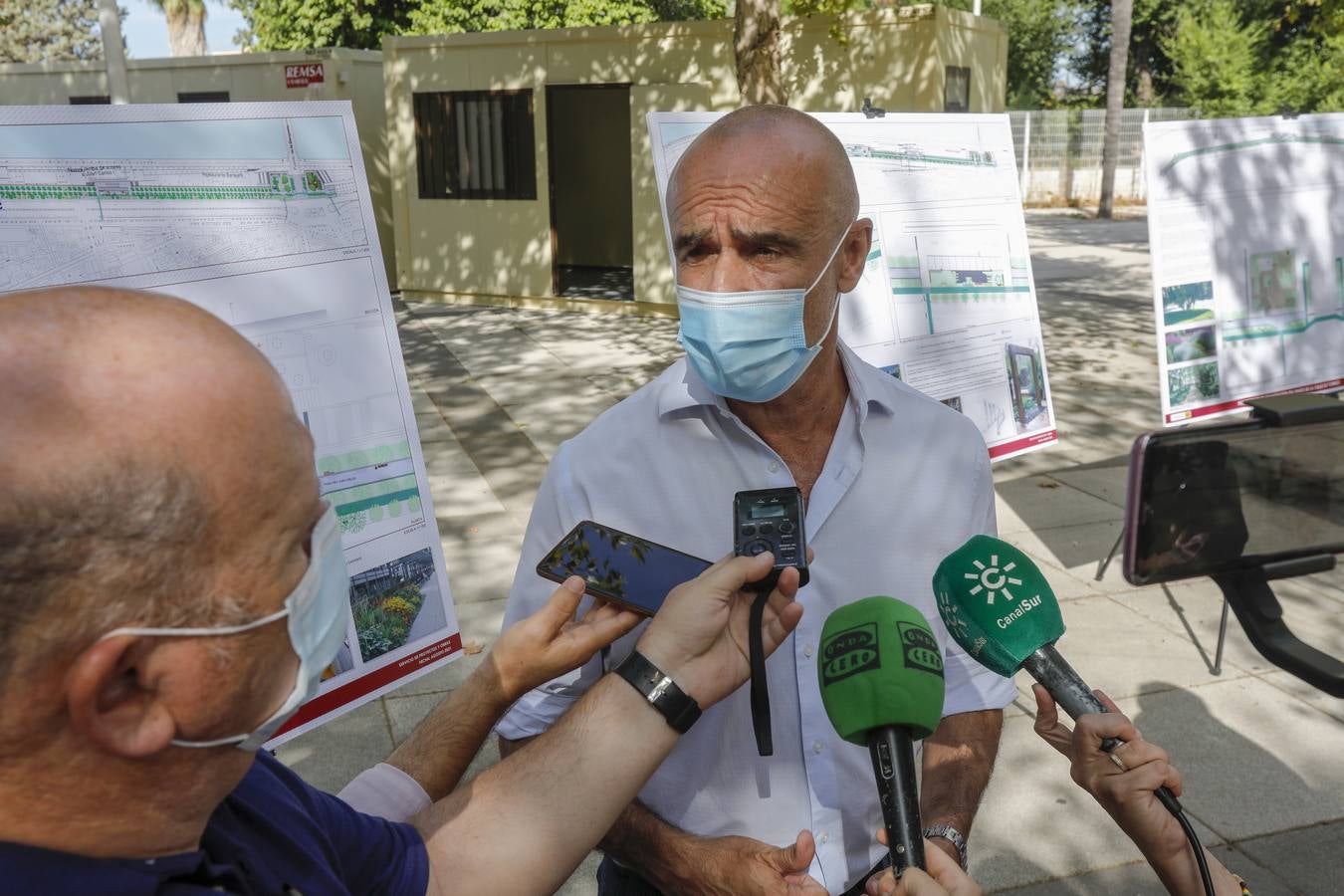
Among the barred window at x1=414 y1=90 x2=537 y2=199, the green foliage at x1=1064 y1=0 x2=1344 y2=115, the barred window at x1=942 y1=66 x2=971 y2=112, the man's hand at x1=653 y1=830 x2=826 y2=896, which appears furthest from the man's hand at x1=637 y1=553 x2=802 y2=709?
the green foliage at x1=1064 y1=0 x2=1344 y2=115

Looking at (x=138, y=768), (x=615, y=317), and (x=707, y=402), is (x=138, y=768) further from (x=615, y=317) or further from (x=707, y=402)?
(x=615, y=317)

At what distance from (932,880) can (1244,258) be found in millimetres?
4686

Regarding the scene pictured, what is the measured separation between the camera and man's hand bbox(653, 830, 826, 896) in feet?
5.70

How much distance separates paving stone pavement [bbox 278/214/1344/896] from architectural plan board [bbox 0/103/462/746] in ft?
4.84

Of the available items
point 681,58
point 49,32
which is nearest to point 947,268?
point 681,58

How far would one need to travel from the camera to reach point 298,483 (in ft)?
3.59

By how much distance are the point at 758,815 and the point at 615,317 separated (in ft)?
39.6

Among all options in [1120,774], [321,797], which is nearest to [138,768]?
[321,797]

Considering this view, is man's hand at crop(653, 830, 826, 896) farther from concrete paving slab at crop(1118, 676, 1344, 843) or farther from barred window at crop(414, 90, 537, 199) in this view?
barred window at crop(414, 90, 537, 199)

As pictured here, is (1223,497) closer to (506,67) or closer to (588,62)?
(588,62)

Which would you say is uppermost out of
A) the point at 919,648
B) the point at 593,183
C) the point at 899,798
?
the point at 593,183

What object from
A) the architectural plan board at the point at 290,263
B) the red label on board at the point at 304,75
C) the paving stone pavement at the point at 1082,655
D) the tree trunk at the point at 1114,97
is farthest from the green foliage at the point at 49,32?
the architectural plan board at the point at 290,263

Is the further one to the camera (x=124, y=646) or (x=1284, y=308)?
(x=1284, y=308)

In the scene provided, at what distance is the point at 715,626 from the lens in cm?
165
